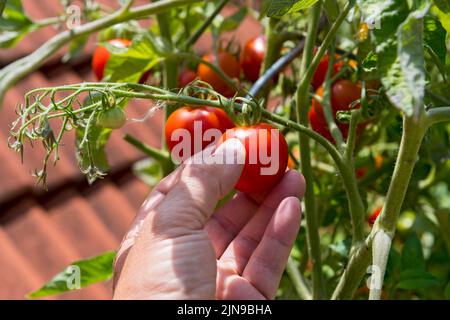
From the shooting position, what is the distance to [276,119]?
696 millimetres

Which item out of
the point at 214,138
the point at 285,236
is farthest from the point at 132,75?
the point at 285,236

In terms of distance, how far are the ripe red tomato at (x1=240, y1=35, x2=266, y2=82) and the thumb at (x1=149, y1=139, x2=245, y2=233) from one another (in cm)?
35

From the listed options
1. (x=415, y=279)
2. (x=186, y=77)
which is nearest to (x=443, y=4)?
(x=415, y=279)

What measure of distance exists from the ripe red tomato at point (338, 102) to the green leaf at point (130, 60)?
8.0 inches

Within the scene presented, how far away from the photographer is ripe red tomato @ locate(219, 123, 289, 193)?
691mm

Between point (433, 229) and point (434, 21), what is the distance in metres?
0.63

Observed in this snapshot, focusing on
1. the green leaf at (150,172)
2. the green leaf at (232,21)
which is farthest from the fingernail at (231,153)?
the green leaf at (150,172)

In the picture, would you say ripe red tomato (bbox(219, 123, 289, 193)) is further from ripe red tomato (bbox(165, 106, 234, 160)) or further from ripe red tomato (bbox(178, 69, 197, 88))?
ripe red tomato (bbox(178, 69, 197, 88))

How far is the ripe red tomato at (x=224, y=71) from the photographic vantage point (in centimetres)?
96

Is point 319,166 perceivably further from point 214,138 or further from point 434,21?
point 434,21

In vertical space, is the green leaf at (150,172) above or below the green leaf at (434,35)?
below

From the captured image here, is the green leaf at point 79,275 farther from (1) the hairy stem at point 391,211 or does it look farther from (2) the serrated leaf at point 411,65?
(2) the serrated leaf at point 411,65

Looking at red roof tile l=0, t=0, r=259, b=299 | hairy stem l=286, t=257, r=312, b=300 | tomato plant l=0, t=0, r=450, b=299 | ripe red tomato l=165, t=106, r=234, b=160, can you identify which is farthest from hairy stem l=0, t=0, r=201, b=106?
red roof tile l=0, t=0, r=259, b=299

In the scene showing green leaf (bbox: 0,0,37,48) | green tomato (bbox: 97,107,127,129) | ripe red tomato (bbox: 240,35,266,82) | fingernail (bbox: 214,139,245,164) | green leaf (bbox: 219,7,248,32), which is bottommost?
fingernail (bbox: 214,139,245,164)
